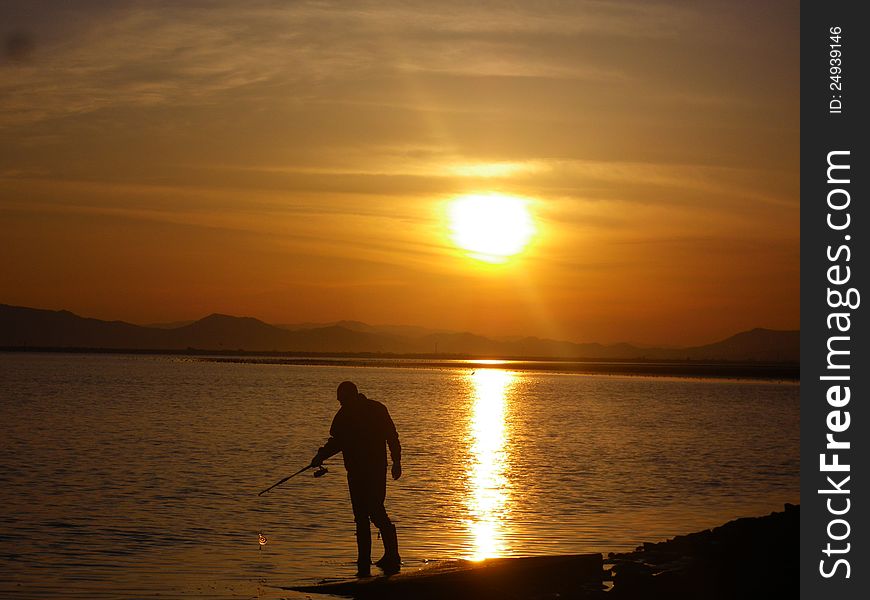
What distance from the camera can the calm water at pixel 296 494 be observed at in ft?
50.7

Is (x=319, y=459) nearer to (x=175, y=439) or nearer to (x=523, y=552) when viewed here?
(x=523, y=552)

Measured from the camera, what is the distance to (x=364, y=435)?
47.9 ft

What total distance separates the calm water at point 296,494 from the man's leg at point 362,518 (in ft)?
1.67

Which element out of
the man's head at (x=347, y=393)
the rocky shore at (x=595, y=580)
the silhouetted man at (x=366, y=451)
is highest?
the man's head at (x=347, y=393)

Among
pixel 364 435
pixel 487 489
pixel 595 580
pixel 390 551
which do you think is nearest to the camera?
pixel 595 580

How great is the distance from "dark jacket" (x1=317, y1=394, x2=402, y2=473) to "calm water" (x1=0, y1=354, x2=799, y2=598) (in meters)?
→ 1.66

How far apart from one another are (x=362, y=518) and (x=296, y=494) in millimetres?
8173

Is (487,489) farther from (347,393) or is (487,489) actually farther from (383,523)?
(347,393)

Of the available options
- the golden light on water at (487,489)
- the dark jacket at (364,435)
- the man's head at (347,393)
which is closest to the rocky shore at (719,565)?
the golden light on water at (487,489)

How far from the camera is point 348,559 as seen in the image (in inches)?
626

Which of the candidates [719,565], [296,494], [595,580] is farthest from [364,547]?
[296,494]

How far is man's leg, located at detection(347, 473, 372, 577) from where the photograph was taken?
14.6 m

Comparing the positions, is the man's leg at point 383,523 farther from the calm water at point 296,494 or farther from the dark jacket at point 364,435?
the calm water at point 296,494

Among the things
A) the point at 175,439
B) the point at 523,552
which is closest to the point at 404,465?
the point at 175,439
